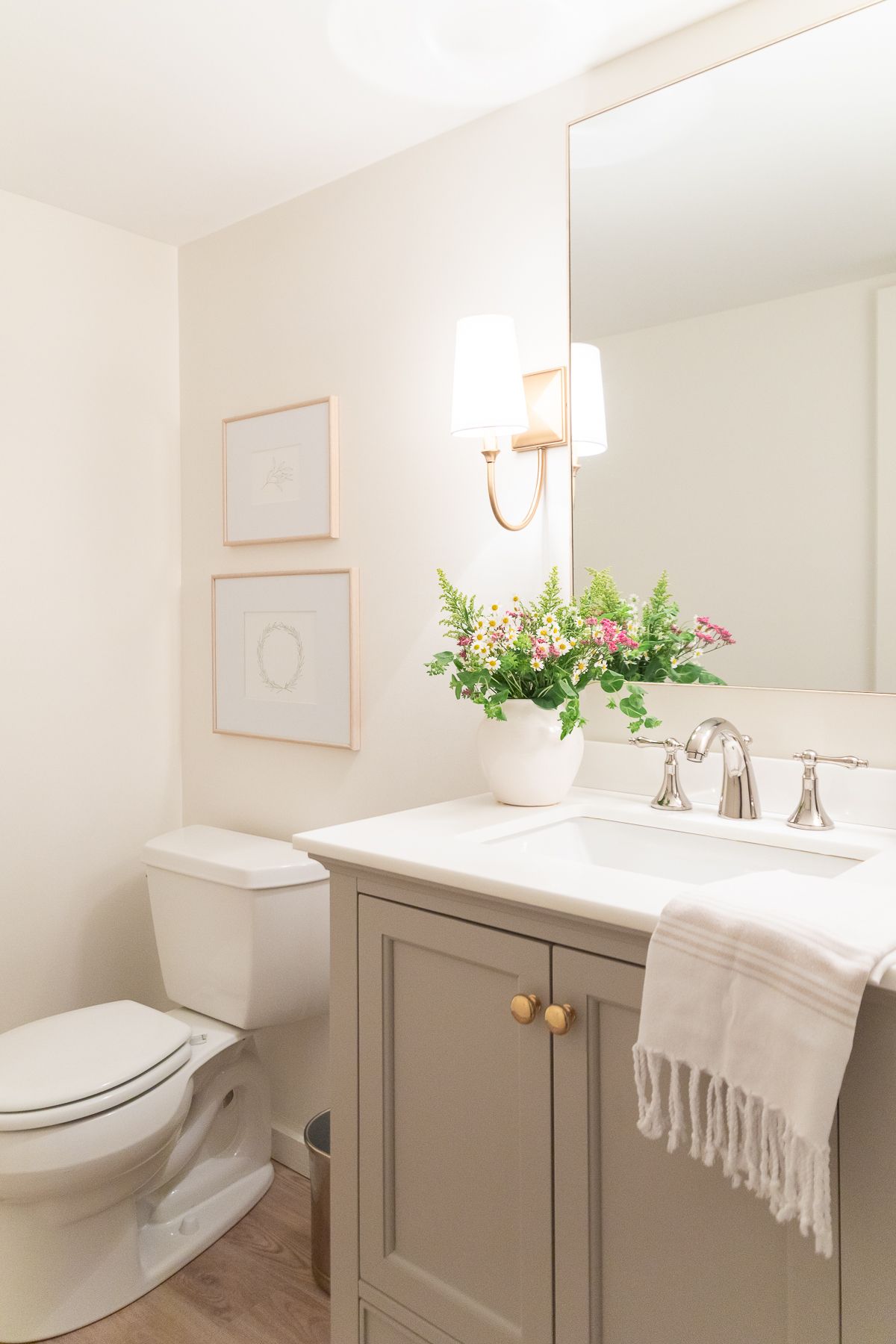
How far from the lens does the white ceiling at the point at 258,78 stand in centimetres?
154

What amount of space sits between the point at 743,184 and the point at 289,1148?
220 centimetres

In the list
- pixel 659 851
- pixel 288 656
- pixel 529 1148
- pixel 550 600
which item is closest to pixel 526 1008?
pixel 529 1148

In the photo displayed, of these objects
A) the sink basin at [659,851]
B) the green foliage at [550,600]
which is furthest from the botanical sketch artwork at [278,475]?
the sink basin at [659,851]

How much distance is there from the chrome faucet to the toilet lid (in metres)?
1.15

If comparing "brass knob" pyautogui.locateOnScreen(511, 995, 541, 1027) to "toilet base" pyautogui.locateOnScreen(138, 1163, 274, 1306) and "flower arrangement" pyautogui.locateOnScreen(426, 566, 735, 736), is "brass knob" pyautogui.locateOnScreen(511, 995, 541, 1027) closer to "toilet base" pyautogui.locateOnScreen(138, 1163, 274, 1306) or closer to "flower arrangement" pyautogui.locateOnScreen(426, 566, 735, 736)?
"flower arrangement" pyautogui.locateOnScreen(426, 566, 735, 736)

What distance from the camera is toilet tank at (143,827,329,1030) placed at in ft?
6.43

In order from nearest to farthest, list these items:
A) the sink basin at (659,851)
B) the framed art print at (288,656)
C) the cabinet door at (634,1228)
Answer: the cabinet door at (634,1228), the sink basin at (659,851), the framed art print at (288,656)

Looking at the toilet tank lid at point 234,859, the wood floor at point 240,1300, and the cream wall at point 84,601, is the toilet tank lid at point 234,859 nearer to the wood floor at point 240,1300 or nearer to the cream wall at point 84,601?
the cream wall at point 84,601

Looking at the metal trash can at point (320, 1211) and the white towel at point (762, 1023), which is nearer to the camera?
the white towel at point (762, 1023)

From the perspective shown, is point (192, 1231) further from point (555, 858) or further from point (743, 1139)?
point (743, 1139)

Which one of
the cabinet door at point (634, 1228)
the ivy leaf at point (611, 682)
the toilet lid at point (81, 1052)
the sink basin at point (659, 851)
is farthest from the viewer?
the toilet lid at point (81, 1052)

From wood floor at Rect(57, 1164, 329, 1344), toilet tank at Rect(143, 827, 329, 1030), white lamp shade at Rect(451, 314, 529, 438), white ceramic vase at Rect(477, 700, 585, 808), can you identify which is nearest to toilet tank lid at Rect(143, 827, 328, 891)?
toilet tank at Rect(143, 827, 329, 1030)

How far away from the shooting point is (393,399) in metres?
2.00

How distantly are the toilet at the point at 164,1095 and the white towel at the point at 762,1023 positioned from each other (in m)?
1.12
